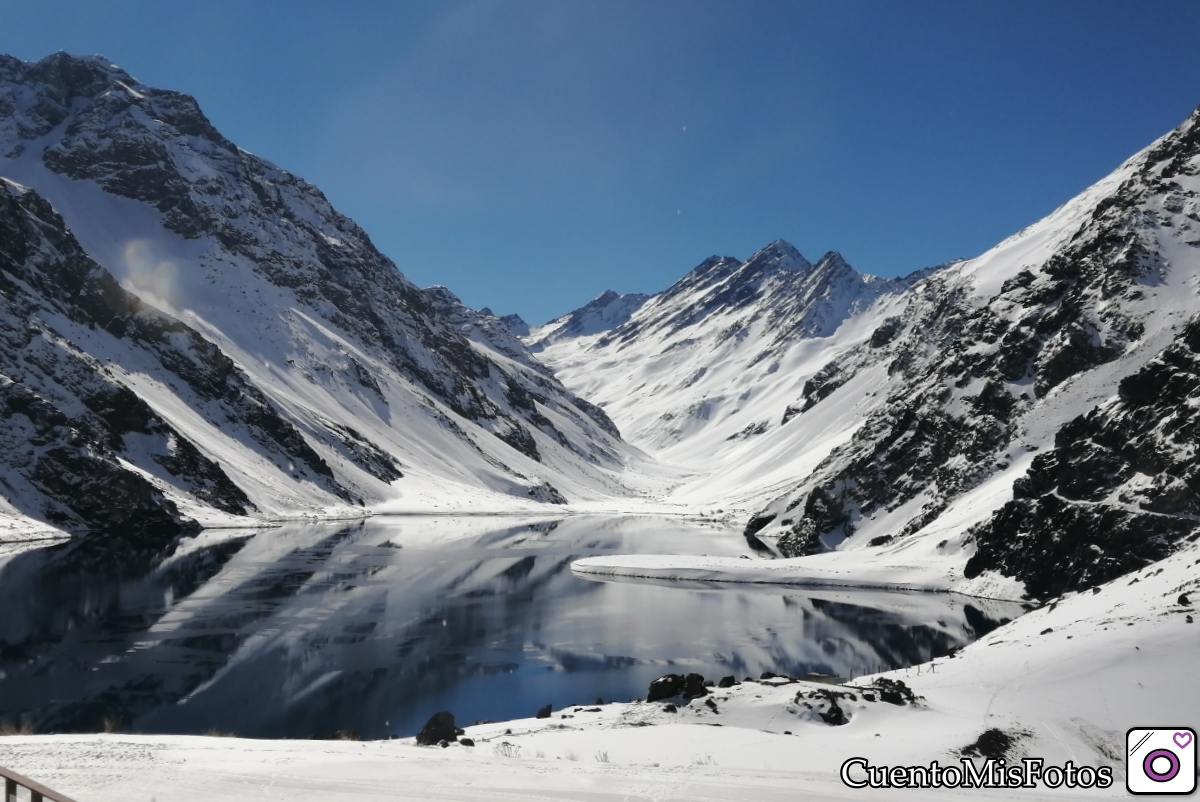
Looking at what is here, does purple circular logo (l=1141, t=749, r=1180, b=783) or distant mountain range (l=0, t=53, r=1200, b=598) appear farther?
distant mountain range (l=0, t=53, r=1200, b=598)

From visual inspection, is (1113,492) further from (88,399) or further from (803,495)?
(88,399)

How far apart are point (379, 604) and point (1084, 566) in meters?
50.3

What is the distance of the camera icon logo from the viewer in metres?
17.4

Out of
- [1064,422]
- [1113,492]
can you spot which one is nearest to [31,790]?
[1113,492]

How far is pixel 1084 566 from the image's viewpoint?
56562mm

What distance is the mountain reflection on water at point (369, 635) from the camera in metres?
36.8

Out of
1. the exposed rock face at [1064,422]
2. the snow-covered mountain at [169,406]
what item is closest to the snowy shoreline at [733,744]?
the exposed rock face at [1064,422]

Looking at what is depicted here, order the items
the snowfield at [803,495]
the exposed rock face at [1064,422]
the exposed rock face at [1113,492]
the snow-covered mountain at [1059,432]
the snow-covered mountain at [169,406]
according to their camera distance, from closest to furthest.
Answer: the snowfield at [803,495]
the exposed rock face at [1113,492]
the snow-covered mountain at [1059,432]
the exposed rock face at [1064,422]
the snow-covered mountain at [169,406]

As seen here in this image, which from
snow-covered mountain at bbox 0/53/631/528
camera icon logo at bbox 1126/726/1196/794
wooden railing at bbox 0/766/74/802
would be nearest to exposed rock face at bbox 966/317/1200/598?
camera icon logo at bbox 1126/726/1196/794

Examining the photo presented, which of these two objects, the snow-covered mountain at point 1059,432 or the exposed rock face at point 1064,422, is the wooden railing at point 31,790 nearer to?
the snow-covered mountain at point 1059,432

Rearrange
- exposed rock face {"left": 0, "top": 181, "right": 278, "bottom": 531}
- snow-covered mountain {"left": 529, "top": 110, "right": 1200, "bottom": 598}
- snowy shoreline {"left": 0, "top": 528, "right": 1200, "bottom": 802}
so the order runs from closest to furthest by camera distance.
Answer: snowy shoreline {"left": 0, "top": 528, "right": 1200, "bottom": 802}, snow-covered mountain {"left": 529, "top": 110, "right": 1200, "bottom": 598}, exposed rock face {"left": 0, "top": 181, "right": 278, "bottom": 531}

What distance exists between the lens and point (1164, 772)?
696 inches

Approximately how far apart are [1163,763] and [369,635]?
4367 cm

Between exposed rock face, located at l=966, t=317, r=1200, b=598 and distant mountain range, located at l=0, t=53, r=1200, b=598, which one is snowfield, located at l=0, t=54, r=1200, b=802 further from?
distant mountain range, located at l=0, t=53, r=1200, b=598
